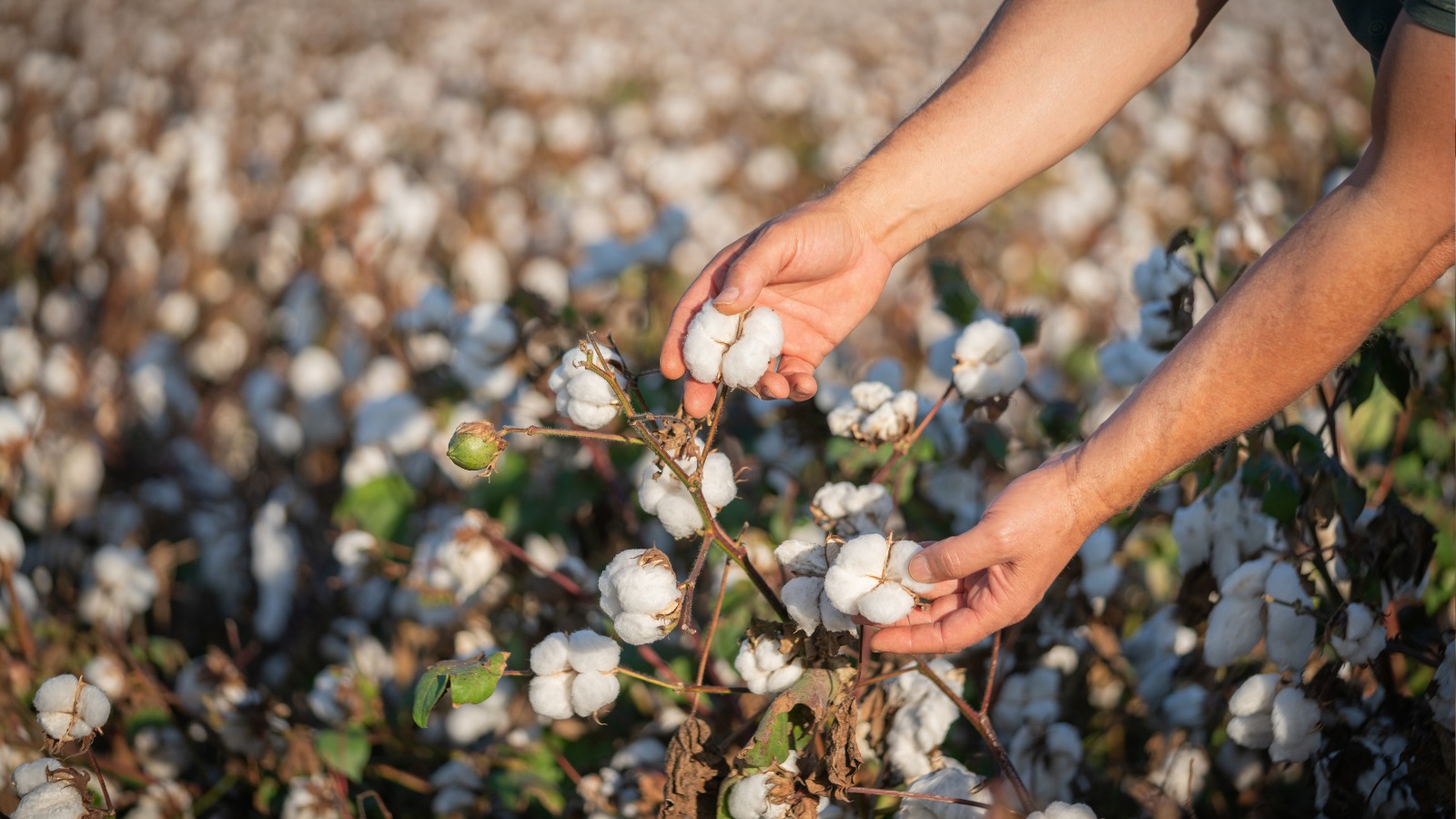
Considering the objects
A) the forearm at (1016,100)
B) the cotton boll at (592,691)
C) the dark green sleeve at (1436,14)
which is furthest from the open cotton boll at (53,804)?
the dark green sleeve at (1436,14)

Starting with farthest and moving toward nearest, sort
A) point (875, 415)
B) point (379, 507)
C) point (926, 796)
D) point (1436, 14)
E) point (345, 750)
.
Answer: point (379, 507)
point (345, 750)
point (875, 415)
point (926, 796)
point (1436, 14)

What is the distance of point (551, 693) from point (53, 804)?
1.55ft

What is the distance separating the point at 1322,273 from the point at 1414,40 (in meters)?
Result: 0.18

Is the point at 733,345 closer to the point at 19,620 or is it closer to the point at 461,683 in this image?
the point at 461,683

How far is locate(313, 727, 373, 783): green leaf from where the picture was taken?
4.39 feet

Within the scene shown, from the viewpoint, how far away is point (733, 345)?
951 mm

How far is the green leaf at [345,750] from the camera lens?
1.34 m

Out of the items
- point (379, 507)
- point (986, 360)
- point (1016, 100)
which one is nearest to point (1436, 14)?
point (1016, 100)

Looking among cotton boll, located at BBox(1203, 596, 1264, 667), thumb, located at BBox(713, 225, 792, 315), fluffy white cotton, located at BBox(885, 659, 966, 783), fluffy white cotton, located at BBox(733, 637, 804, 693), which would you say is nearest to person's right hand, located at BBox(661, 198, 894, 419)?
thumb, located at BBox(713, 225, 792, 315)

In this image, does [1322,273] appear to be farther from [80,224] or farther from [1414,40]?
[80,224]

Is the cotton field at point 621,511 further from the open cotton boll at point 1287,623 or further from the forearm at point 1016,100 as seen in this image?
the forearm at point 1016,100

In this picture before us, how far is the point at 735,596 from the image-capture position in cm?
138

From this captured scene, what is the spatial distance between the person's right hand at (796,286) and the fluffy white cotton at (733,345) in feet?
0.05

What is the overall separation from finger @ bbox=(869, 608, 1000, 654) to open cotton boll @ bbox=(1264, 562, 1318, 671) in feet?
1.17
